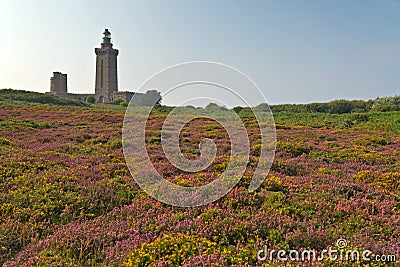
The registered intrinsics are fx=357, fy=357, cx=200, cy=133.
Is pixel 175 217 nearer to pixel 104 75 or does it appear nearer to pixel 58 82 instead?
pixel 104 75

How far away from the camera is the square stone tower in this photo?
11369 cm

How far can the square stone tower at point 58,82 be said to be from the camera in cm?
11369

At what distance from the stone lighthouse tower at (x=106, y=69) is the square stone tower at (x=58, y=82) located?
10.7 m

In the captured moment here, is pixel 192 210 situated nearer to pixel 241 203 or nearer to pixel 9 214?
pixel 241 203

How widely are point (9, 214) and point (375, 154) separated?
46.3 ft

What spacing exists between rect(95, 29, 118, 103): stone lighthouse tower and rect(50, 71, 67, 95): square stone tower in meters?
10.7

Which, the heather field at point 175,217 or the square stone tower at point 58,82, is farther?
the square stone tower at point 58,82

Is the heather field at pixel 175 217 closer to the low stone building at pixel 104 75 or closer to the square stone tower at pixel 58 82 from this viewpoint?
the low stone building at pixel 104 75

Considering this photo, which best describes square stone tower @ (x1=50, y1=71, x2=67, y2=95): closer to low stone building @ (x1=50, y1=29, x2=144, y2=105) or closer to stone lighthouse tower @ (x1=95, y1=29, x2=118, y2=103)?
low stone building @ (x1=50, y1=29, x2=144, y2=105)

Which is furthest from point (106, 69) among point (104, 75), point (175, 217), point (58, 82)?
point (175, 217)

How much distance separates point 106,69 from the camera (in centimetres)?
11412

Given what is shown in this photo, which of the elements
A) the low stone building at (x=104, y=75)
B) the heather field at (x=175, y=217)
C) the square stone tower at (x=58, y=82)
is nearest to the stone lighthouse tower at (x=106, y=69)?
the low stone building at (x=104, y=75)

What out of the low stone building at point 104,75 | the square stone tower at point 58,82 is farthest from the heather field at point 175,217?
the square stone tower at point 58,82

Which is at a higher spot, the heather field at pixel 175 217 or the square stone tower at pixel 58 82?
the square stone tower at pixel 58 82
